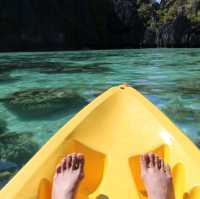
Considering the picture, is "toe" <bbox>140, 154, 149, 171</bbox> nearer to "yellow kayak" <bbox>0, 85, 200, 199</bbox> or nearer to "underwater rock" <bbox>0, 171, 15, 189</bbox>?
"yellow kayak" <bbox>0, 85, 200, 199</bbox>

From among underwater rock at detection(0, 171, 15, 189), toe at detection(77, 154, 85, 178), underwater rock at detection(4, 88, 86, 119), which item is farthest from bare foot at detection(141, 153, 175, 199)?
underwater rock at detection(4, 88, 86, 119)

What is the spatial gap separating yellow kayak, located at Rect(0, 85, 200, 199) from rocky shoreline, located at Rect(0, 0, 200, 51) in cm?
3208

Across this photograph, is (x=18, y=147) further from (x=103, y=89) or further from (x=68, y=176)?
(x=103, y=89)

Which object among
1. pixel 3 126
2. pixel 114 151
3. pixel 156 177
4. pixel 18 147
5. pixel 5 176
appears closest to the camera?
pixel 156 177

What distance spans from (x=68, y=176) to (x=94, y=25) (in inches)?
1641

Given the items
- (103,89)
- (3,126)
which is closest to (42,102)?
(3,126)

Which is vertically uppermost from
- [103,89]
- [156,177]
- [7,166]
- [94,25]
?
[156,177]

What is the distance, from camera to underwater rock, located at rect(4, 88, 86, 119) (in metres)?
5.00

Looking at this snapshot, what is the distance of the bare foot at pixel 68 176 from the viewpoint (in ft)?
5.90

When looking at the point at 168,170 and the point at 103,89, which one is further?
the point at 103,89

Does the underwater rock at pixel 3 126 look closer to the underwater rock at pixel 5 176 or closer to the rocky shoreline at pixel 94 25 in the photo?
the underwater rock at pixel 5 176

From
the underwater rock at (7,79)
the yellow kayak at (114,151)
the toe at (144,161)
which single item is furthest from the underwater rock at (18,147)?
the underwater rock at (7,79)

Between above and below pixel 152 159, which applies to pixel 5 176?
below

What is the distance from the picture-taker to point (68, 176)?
193 cm
